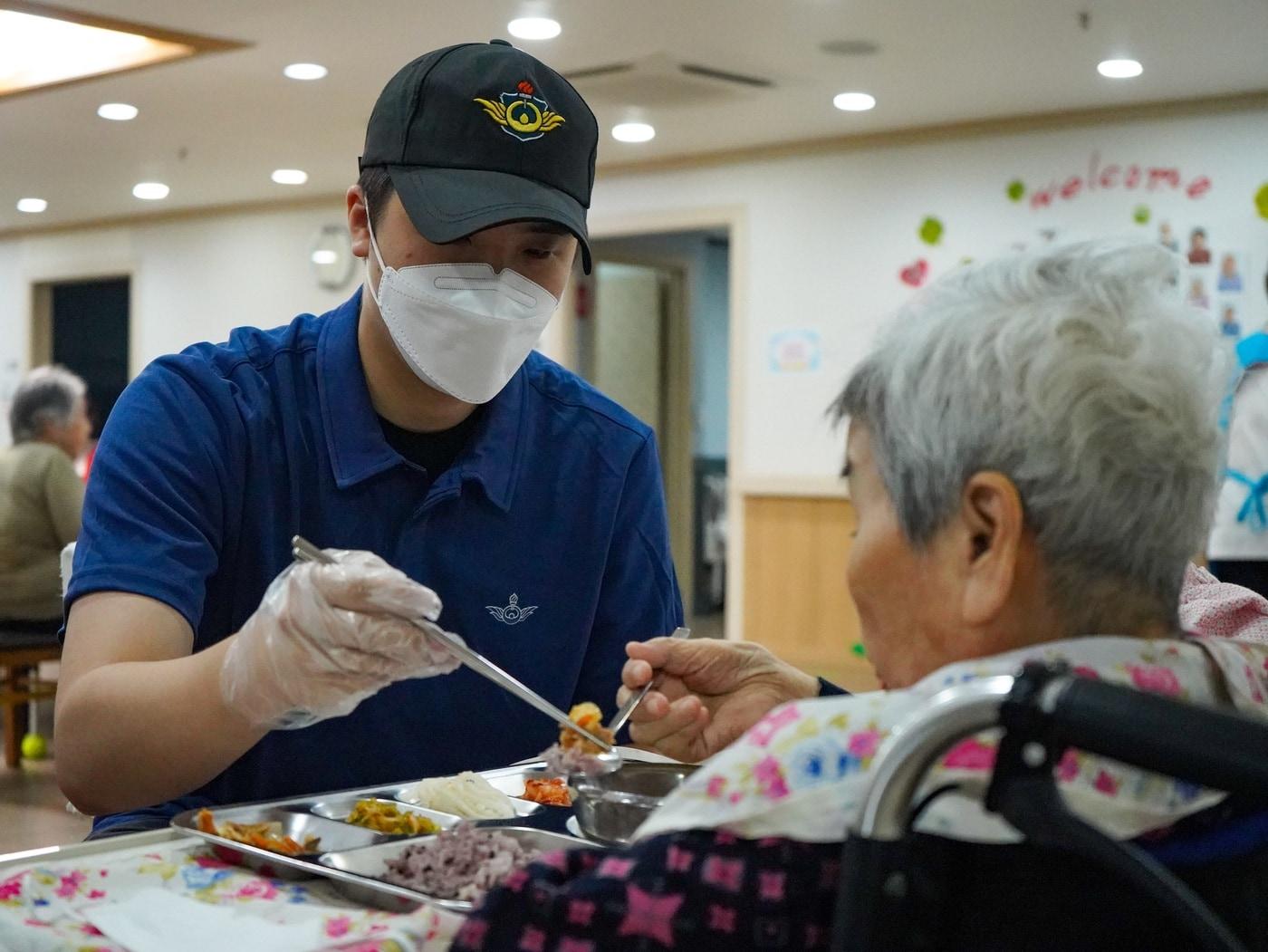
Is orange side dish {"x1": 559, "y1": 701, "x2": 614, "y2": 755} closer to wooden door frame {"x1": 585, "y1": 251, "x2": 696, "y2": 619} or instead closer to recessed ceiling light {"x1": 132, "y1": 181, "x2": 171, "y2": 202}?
wooden door frame {"x1": 585, "y1": 251, "x2": 696, "y2": 619}

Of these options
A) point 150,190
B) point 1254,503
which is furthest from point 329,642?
point 150,190

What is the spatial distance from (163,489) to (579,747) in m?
0.50

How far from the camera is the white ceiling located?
16.3 ft

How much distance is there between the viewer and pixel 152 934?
105 cm

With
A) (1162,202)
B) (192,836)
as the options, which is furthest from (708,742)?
(1162,202)

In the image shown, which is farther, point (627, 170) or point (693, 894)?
point (627, 170)

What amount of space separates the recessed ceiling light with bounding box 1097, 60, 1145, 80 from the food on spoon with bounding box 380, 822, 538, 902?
16.7ft

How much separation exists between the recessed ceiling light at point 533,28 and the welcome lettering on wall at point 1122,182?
248 cm

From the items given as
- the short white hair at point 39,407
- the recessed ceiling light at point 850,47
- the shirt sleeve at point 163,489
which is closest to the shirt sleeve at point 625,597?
the shirt sleeve at point 163,489

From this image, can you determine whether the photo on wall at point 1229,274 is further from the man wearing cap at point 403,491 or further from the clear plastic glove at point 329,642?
the clear plastic glove at point 329,642

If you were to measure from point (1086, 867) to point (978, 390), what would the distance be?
31cm

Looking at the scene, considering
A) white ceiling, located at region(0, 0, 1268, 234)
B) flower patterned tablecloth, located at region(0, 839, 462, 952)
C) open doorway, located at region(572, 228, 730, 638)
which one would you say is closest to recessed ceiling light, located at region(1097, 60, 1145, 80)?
white ceiling, located at region(0, 0, 1268, 234)

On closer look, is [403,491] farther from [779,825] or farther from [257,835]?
[779,825]

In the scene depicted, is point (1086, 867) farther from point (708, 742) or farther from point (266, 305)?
point (266, 305)
